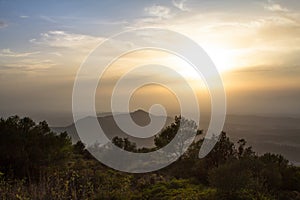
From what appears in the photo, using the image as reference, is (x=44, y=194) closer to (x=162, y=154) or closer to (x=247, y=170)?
(x=247, y=170)

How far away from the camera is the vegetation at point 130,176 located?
327 inches

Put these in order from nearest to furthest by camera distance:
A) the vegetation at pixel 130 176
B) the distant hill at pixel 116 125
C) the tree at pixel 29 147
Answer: the vegetation at pixel 130 176 < the tree at pixel 29 147 < the distant hill at pixel 116 125

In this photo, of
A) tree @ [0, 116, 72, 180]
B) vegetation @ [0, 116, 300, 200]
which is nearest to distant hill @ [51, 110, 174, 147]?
tree @ [0, 116, 72, 180]

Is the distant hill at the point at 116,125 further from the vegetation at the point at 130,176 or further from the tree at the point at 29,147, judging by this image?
the vegetation at the point at 130,176

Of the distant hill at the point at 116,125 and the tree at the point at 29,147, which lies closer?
the tree at the point at 29,147

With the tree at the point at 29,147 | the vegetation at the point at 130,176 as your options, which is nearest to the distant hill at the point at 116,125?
the tree at the point at 29,147

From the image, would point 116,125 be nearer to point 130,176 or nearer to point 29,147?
point 130,176

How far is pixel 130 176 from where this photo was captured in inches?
437

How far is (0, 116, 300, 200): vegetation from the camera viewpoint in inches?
327

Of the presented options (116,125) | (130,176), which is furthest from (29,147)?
(116,125)

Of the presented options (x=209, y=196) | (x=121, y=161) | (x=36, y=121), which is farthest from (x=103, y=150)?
(x=209, y=196)

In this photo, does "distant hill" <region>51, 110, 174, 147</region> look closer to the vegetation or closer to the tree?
the tree

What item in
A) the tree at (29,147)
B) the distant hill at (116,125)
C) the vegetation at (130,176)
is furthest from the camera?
the distant hill at (116,125)

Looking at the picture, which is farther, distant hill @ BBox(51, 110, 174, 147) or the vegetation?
distant hill @ BBox(51, 110, 174, 147)
